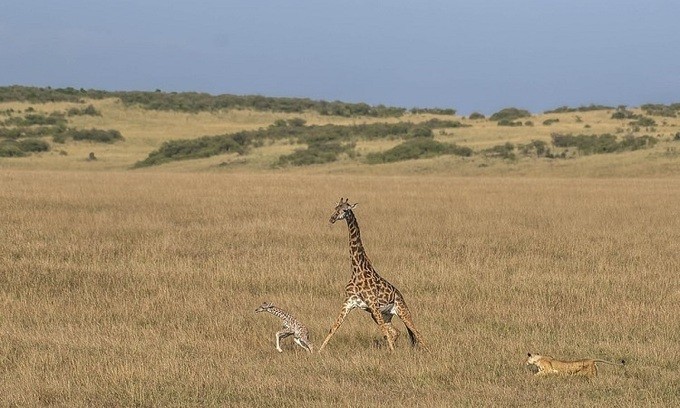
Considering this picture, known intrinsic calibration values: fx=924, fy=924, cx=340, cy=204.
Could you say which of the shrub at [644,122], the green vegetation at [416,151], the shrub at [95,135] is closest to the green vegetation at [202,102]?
the shrub at [95,135]

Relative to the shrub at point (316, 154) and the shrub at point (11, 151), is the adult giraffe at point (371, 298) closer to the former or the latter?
the shrub at point (316, 154)

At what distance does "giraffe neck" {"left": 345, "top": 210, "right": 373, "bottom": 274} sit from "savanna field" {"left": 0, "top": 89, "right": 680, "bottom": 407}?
75cm

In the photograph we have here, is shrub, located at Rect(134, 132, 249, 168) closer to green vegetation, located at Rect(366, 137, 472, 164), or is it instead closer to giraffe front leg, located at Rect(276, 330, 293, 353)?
green vegetation, located at Rect(366, 137, 472, 164)

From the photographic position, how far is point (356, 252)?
8.26m

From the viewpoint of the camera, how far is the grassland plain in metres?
7.05

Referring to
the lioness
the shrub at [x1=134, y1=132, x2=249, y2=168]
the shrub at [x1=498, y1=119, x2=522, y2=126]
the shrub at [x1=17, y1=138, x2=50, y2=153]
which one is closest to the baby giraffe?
the lioness

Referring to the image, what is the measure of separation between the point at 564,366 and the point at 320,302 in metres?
3.89

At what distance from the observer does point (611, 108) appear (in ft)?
229

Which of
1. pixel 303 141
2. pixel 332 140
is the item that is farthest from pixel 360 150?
pixel 303 141

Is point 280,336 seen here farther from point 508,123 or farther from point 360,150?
point 508,123

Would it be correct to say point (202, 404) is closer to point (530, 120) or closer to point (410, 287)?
point (410, 287)

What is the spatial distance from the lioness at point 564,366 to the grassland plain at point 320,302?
10 centimetres

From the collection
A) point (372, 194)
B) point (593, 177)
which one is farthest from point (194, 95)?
point (372, 194)

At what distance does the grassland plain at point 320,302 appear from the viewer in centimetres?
705
